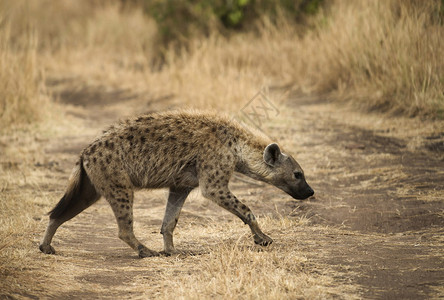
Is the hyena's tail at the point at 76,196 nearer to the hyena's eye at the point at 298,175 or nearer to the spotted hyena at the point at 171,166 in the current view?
the spotted hyena at the point at 171,166

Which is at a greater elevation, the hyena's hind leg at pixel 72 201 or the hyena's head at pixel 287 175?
the hyena's head at pixel 287 175

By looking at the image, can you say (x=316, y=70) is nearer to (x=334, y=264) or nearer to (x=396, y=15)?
(x=396, y=15)

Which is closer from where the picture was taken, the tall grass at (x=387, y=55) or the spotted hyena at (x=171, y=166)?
the spotted hyena at (x=171, y=166)

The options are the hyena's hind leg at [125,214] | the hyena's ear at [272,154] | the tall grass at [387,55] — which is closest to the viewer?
the hyena's hind leg at [125,214]

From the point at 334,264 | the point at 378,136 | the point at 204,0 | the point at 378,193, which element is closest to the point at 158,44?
the point at 204,0

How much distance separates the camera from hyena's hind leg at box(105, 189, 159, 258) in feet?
14.8

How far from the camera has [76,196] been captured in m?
4.64

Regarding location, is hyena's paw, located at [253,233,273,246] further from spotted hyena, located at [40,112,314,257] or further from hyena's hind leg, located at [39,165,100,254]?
hyena's hind leg, located at [39,165,100,254]

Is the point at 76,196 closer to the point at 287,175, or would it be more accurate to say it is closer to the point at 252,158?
the point at 252,158

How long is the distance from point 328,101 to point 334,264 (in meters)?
5.81

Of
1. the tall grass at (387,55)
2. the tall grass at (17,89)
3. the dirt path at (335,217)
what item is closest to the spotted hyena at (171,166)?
the dirt path at (335,217)

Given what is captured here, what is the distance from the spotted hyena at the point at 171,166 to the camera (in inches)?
179

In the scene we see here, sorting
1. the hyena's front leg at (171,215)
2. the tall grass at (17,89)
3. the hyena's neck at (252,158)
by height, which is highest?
the hyena's neck at (252,158)

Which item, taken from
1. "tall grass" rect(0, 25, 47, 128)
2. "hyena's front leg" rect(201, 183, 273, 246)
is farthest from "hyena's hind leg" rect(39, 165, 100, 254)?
"tall grass" rect(0, 25, 47, 128)
